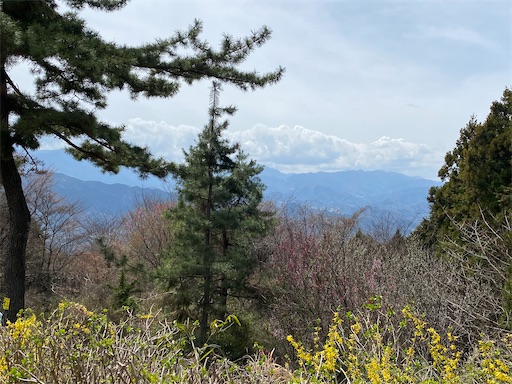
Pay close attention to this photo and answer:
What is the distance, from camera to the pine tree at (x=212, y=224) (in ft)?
35.4

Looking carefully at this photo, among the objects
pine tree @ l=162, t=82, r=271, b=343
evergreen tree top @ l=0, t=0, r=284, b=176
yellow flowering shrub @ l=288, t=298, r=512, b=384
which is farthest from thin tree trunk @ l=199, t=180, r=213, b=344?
yellow flowering shrub @ l=288, t=298, r=512, b=384

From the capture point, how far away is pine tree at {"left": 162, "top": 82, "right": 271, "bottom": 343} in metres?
10.8

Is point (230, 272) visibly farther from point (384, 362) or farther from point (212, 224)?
point (384, 362)

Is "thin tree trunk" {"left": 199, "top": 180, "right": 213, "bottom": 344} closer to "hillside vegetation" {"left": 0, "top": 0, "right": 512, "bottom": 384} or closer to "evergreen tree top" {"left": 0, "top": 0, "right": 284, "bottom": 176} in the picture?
"hillside vegetation" {"left": 0, "top": 0, "right": 512, "bottom": 384}

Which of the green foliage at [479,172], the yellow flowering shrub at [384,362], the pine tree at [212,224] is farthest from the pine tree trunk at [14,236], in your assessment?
the green foliage at [479,172]

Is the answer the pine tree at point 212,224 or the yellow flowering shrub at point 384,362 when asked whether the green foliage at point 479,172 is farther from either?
the yellow flowering shrub at point 384,362

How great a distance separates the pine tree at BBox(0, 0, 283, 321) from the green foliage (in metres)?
6.41

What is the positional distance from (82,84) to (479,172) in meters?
9.37

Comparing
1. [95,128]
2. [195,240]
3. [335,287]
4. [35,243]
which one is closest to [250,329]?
[195,240]

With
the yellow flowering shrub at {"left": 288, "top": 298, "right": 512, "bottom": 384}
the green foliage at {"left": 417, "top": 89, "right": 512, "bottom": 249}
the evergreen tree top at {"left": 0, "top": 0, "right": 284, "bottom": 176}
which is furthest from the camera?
the green foliage at {"left": 417, "top": 89, "right": 512, "bottom": 249}

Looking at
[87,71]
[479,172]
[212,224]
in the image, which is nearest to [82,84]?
[87,71]

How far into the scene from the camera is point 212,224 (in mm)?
10828

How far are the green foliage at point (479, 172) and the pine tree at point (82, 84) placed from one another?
641 cm

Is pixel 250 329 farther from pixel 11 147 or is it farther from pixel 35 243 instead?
pixel 35 243
